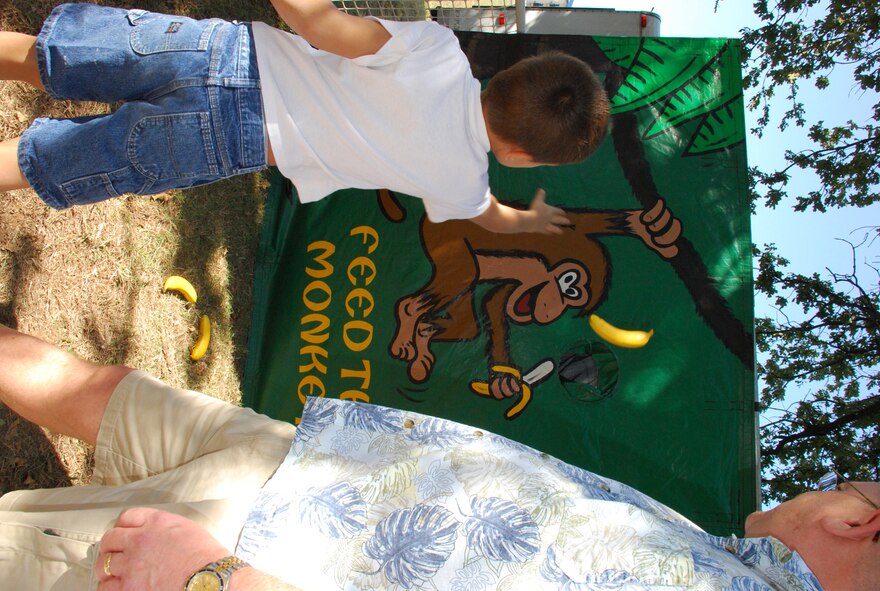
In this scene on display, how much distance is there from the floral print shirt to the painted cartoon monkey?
198cm

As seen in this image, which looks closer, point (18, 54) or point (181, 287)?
point (18, 54)

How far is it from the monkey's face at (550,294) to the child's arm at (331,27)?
2086 mm

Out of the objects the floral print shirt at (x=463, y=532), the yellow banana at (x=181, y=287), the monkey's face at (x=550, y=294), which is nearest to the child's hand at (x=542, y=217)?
the monkey's face at (x=550, y=294)

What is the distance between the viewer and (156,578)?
1.27 meters

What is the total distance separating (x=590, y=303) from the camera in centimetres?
350

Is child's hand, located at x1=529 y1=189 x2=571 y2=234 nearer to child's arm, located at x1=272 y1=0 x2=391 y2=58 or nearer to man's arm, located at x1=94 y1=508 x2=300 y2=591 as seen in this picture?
child's arm, located at x1=272 y1=0 x2=391 y2=58

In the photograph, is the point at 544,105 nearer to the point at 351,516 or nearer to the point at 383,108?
the point at 383,108

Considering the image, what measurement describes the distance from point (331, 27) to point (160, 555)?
1.34 meters

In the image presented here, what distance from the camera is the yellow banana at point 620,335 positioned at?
11.2 feet

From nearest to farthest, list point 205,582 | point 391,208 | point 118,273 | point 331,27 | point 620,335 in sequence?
point 205,582 < point 331,27 < point 118,273 < point 620,335 < point 391,208

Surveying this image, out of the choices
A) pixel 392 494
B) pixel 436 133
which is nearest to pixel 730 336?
pixel 436 133

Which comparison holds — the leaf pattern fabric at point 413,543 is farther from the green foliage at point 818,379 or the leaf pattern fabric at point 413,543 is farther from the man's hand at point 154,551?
the green foliage at point 818,379

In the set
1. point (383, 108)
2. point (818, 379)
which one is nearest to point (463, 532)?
point (383, 108)

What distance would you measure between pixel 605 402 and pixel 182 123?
2567 millimetres
